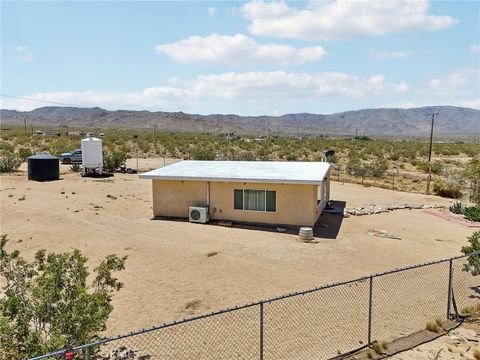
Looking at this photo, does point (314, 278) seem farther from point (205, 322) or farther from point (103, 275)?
point (103, 275)

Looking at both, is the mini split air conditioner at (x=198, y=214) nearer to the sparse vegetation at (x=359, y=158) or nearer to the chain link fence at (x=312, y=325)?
the chain link fence at (x=312, y=325)

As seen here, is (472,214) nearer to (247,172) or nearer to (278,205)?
(278,205)

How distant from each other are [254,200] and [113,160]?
23310mm

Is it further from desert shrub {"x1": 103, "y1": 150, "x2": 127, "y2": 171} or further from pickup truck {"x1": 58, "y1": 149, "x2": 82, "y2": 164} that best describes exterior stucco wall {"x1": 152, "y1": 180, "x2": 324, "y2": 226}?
pickup truck {"x1": 58, "y1": 149, "x2": 82, "y2": 164}

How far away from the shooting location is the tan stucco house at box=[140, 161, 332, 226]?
71.3ft

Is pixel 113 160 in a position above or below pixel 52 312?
above

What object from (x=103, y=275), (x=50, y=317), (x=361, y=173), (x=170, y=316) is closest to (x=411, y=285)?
(x=170, y=316)

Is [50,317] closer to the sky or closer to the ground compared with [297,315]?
closer to the sky

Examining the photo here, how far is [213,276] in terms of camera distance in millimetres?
15188

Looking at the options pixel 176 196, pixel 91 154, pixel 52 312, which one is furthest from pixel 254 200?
pixel 91 154

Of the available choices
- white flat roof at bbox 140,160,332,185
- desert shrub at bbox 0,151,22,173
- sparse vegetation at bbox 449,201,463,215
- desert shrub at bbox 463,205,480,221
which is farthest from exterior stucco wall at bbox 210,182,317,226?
desert shrub at bbox 0,151,22,173

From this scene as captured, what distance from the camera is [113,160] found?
→ 4203cm

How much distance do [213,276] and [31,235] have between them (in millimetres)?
9540

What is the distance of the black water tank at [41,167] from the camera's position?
1350 inches
